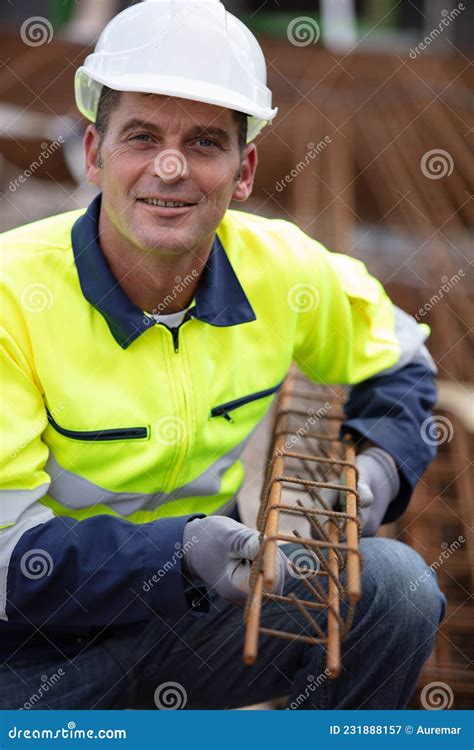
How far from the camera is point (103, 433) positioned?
82.4 inches

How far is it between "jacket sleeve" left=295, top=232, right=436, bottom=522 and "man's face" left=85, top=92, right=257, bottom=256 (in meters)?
0.46

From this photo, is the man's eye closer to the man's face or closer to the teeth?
the man's face

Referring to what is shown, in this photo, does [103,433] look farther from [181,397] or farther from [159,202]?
[159,202]

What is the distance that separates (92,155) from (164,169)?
26 centimetres

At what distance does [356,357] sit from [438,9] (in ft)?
35.4

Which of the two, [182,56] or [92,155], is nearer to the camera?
[182,56]

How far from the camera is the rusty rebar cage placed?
62.9 inches

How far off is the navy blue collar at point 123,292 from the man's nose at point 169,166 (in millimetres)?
245

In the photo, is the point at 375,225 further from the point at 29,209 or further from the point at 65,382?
the point at 65,382

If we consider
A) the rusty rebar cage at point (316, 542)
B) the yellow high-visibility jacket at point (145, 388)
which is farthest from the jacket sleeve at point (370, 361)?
the rusty rebar cage at point (316, 542)

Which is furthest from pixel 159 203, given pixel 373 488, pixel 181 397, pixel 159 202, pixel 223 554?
pixel 373 488

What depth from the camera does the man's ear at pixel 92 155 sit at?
86.4 inches

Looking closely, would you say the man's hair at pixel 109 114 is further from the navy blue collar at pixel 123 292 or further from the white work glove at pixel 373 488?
the white work glove at pixel 373 488

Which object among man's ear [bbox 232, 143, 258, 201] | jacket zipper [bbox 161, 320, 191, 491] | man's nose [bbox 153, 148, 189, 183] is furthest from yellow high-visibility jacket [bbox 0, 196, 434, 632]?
man's nose [bbox 153, 148, 189, 183]
